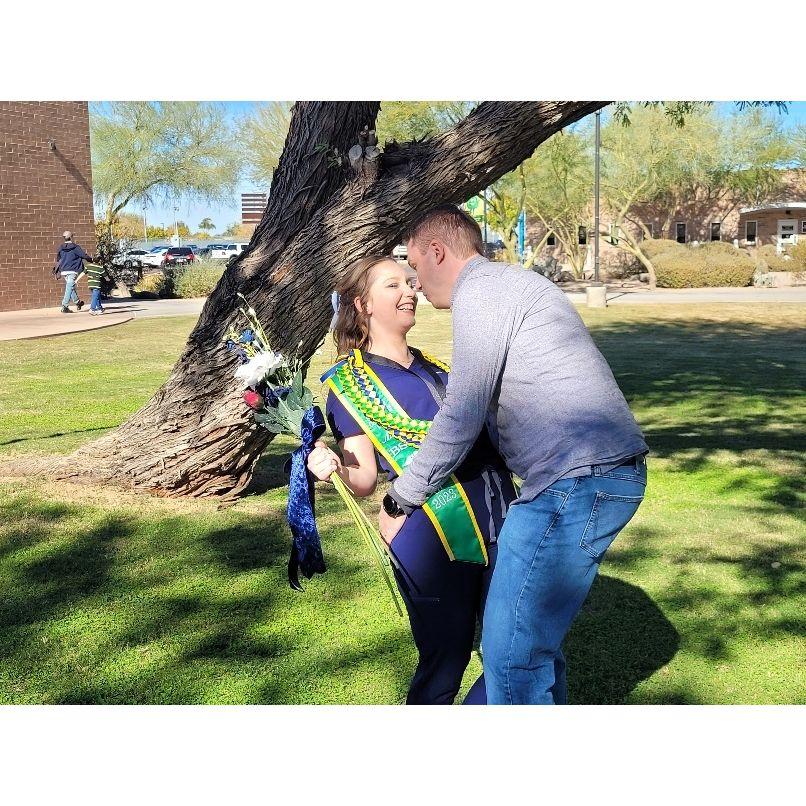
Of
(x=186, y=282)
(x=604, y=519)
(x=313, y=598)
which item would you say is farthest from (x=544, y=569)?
(x=186, y=282)

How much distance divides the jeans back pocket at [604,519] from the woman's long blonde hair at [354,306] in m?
1.00

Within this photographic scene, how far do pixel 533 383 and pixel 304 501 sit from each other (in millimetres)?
1002

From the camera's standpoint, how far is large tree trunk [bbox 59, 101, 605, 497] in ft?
20.4

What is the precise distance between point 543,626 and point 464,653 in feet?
1.40

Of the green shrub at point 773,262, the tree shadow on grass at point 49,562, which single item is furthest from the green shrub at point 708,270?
the tree shadow on grass at point 49,562

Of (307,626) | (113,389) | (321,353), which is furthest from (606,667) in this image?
(321,353)

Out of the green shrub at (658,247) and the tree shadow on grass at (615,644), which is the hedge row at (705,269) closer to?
the green shrub at (658,247)

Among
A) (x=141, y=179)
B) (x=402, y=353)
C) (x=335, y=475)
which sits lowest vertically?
(x=335, y=475)

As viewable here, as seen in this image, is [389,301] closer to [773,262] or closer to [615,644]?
[615,644]

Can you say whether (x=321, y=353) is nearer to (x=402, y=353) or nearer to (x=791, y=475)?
(x=791, y=475)

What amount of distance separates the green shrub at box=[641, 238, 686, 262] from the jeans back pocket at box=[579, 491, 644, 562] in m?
34.6

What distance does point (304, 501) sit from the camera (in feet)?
10.8

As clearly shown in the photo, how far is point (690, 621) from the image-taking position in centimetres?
480

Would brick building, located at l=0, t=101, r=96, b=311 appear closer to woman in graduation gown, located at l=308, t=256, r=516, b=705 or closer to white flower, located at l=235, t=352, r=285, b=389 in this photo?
white flower, located at l=235, t=352, r=285, b=389
